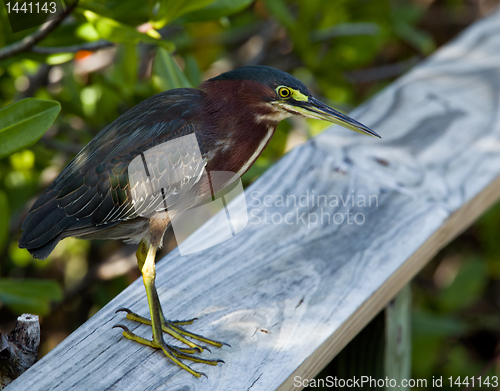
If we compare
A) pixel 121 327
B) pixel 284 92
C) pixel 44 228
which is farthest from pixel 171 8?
pixel 121 327

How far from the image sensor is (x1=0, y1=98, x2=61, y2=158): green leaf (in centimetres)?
142

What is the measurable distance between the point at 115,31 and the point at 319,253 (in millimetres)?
944

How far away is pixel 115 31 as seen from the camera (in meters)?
1.69

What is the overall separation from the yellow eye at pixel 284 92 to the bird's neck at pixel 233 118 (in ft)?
0.11

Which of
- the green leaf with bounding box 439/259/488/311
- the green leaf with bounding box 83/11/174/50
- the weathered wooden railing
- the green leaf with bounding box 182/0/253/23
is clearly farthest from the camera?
the green leaf with bounding box 439/259/488/311

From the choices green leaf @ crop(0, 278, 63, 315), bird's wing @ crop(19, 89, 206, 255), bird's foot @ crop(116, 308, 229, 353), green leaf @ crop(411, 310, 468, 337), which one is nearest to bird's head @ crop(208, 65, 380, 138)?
bird's wing @ crop(19, 89, 206, 255)

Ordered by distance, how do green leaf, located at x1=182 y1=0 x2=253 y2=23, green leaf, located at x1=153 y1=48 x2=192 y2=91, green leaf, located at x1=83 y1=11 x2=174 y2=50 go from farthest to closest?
1. green leaf, located at x1=182 y1=0 x2=253 y2=23
2. green leaf, located at x1=153 y1=48 x2=192 y2=91
3. green leaf, located at x1=83 y1=11 x2=174 y2=50

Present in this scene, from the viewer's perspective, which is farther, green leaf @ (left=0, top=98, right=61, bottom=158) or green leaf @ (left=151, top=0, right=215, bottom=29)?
green leaf @ (left=151, top=0, right=215, bottom=29)

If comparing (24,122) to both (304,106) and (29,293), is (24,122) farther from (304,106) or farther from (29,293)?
(29,293)

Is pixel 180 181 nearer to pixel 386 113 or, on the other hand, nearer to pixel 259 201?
pixel 259 201

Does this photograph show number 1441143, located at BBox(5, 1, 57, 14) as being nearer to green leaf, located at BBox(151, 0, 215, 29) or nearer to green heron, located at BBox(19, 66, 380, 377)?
green leaf, located at BBox(151, 0, 215, 29)

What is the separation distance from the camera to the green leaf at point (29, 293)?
2078 mm

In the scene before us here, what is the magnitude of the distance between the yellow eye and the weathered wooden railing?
1.77 feet

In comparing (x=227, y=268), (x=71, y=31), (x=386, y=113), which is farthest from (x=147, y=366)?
Result: (x=386, y=113)
